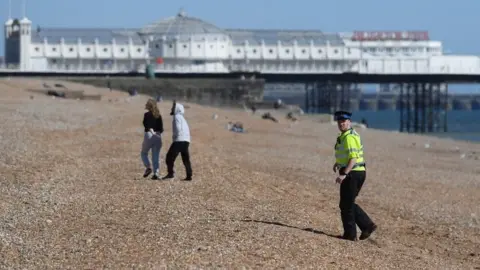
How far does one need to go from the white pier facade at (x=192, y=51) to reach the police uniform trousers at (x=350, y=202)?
69.2 metres

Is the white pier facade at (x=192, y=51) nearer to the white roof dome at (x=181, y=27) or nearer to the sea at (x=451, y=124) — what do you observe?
the white roof dome at (x=181, y=27)

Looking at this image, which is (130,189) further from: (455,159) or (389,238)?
(455,159)

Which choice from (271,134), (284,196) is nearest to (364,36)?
(271,134)

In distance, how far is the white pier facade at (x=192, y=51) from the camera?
8819 cm

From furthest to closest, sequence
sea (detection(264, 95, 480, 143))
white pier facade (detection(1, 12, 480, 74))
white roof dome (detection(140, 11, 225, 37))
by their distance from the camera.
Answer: white roof dome (detection(140, 11, 225, 37)), white pier facade (detection(1, 12, 480, 74)), sea (detection(264, 95, 480, 143))

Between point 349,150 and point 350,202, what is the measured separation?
497 mm

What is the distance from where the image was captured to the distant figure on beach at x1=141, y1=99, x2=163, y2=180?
49.2 feet

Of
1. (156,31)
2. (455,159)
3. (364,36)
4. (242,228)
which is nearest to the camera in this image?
(242,228)

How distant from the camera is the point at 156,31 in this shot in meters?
96.8

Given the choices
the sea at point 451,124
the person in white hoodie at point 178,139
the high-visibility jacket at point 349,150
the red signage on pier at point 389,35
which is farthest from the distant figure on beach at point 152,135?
the red signage on pier at point 389,35

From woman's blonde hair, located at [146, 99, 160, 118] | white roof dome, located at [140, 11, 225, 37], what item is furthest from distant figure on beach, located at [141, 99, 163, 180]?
white roof dome, located at [140, 11, 225, 37]

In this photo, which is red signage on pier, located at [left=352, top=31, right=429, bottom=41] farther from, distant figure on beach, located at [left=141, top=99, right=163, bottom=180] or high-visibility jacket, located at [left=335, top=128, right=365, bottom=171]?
high-visibility jacket, located at [left=335, top=128, right=365, bottom=171]

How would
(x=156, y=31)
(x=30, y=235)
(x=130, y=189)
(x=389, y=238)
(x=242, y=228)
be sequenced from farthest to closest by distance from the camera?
(x=156, y=31) → (x=130, y=189) → (x=389, y=238) → (x=242, y=228) → (x=30, y=235)

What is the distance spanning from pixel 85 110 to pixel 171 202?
Result: 19466mm
